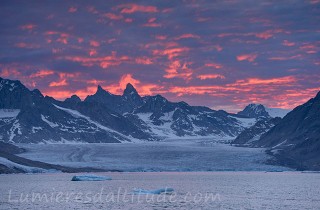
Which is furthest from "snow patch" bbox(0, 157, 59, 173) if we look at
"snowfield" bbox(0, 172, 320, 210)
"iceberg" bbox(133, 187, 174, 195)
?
"iceberg" bbox(133, 187, 174, 195)

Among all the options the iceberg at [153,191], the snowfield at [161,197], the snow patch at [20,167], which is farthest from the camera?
the snow patch at [20,167]

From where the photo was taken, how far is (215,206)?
83375 mm

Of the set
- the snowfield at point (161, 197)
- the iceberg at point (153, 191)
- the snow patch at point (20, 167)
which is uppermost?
the snow patch at point (20, 167)

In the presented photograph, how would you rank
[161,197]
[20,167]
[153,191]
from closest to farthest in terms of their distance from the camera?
1. [161,197]
2. [153,191]
3. [20,167]

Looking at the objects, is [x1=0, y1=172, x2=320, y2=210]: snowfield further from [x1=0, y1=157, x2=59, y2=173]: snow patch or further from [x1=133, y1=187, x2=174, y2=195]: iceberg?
[x1=0, y1=157, x2=59, y2=173]: snow patch

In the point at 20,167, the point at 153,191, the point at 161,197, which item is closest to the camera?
the point at 161,197

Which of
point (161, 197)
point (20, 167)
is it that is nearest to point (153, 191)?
point (161, 197)

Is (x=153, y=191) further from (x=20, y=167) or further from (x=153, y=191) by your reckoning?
(x=20, y=167)

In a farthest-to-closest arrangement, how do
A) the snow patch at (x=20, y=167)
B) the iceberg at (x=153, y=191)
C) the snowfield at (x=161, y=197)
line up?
the snow patch at (x=20, y=167), the iceberg at (x=153, y=191), the snowfield at (x=161, y=197)

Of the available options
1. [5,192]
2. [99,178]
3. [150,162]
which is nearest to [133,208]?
[5,192]

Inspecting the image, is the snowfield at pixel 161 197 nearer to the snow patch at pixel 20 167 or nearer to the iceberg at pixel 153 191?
the iceberg at pixel 153 191

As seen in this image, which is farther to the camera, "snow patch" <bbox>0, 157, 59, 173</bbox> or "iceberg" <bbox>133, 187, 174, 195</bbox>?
"snow patch" <bbox>0, 157, 59, 173</bbox>

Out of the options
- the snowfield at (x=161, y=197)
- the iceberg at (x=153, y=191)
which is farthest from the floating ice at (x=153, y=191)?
the snowfield at (x=161, y=197)

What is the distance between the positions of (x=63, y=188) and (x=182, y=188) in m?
24.0
